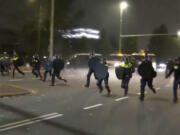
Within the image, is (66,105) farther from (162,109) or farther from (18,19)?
(18,19)

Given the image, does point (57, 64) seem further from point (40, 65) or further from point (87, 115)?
point (87, 115)

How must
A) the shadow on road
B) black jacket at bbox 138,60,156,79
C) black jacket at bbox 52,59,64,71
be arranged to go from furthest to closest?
black jacket at bbox 52,59,64,71, black jacket at bbox 138,60,156,79, the shadow on road

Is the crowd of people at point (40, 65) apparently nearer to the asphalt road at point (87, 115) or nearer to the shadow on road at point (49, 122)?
the asphalt road at point (87, 115)

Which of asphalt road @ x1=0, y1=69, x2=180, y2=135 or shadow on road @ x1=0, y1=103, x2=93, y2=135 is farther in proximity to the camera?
asphalt road @ x1=0, y1=69, x2=180, y2=135

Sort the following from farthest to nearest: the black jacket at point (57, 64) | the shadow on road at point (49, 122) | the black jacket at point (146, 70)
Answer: the black jacket at point (57, 64) < the black jacket at point (146, 70) < the shadow on road at point (49, 122)

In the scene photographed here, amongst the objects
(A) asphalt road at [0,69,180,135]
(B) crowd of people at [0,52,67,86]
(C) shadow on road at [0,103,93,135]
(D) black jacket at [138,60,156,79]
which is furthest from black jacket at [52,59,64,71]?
(C) shadow on road at [0,103,93,135]

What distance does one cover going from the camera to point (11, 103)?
32.5 ft

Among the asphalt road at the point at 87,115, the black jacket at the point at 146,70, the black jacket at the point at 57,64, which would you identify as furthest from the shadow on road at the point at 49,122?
the black jacket at the point at 57,64

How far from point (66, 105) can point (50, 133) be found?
11.6 feet

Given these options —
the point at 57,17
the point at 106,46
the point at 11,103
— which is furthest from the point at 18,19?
the point at 106,46

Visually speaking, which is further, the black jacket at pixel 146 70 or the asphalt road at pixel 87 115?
the black jacket at pixel 146 70

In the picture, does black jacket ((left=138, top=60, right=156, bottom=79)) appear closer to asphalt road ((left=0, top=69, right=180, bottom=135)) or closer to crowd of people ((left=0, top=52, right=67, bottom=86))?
asphalt road ((left=0, top=69, right=180, bottom=135))

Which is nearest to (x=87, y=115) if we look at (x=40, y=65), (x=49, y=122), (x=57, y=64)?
(x=49, y=122)

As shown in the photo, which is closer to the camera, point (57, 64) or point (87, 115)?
point (87, 115)
